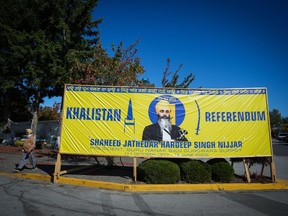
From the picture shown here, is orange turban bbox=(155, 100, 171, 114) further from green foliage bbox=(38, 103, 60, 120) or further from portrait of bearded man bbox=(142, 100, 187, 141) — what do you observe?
green foliage bbox=(38, 103, 60, 120)

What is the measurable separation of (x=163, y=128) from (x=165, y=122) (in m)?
0.24

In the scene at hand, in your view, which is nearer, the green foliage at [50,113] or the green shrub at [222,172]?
the green shrub at [222,172]

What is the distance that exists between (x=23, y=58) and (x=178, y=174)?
2046 cm

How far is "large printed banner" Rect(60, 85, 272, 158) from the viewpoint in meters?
8.58

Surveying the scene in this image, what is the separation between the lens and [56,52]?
22.0 meters

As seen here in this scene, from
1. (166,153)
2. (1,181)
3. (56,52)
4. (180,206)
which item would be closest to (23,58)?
(56,52)

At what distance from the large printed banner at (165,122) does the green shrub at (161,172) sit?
47 centimetres

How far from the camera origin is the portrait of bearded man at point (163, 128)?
8.68 meters

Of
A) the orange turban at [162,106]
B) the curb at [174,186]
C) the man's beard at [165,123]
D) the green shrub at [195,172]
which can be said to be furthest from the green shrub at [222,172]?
the orange turban at [162,106]

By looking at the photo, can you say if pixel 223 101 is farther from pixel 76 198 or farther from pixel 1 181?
pixel 1 181

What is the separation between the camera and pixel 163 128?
28.8 ft

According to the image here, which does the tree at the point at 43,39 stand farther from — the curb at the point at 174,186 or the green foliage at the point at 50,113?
the green foliage at the point at 50,113

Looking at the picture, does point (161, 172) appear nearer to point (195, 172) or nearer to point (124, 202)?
point (195, 172)

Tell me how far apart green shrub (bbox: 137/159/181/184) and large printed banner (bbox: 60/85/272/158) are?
469mm
